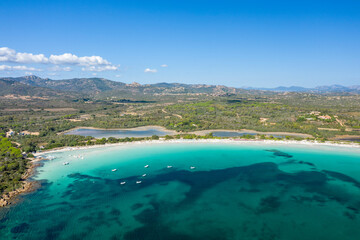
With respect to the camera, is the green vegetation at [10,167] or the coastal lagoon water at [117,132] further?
the coastal lagoon water at [117,132]

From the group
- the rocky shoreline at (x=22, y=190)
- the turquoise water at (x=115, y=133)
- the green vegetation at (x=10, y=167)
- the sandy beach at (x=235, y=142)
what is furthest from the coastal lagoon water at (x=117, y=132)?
the rocky shoreline at (x=22, y=190)

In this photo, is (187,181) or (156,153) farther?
(156,153)

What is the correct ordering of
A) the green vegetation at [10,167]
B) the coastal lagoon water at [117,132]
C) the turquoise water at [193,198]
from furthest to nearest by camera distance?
the coastal lagoon water at [117,132]
the green vegetation at [10,167]
the turquoise water at [193,198]

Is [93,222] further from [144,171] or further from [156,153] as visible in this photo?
[156,153]

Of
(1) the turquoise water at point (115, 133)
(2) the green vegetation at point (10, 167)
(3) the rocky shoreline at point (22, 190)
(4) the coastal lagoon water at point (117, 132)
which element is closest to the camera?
(3) the rocky shoreline at point (22, 190)

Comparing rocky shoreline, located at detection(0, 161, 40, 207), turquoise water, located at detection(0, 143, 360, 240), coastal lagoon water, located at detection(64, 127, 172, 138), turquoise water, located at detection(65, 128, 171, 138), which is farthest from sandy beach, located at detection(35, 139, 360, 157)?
rocky shoreline, located at detection(0, 161, 40, 207)

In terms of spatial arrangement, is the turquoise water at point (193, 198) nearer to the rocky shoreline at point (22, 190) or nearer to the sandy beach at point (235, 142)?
the rocky shoreline at point (22, 190)

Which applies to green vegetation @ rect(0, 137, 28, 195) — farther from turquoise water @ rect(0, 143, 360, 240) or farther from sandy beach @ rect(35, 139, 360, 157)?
sandy beach @ rect(35, 139, 360, 157)

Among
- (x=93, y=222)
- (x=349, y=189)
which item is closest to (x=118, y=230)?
(x=93, y=222)
